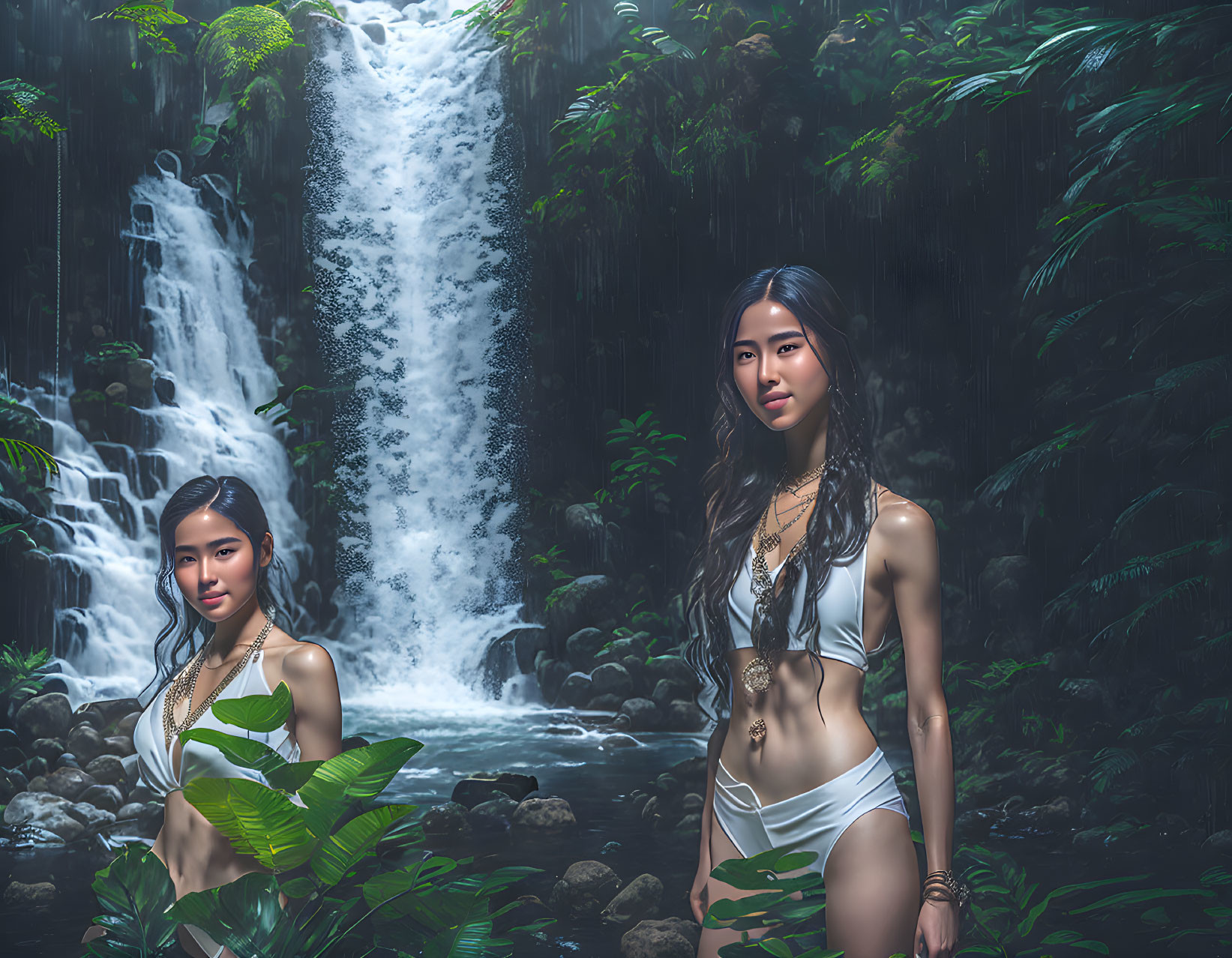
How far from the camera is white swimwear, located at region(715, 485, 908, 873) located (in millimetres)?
1520

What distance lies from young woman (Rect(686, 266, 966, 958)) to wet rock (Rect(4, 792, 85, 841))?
14.8 ft

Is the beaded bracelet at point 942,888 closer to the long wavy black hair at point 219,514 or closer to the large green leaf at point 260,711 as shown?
the large green leaf at point 260,711

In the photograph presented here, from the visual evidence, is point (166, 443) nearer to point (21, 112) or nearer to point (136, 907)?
point (21, 112)

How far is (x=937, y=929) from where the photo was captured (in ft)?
4.63

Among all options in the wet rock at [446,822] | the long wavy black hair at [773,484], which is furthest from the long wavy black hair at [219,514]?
the wet rock at [446,822]

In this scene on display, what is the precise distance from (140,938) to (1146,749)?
4286mm

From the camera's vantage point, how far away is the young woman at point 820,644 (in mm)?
1481

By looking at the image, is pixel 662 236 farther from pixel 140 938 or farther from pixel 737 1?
pixel 140 938

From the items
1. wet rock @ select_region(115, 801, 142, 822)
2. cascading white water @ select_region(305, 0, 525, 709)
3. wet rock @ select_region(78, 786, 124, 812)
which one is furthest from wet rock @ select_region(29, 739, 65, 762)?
cascading white water @ select_region(305, 0, 525, 709)

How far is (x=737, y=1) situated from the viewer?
6660 millimetres

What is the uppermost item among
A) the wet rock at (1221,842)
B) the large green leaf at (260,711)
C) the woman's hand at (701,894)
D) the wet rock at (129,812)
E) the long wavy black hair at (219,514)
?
the long wavy black hair at (219,514)

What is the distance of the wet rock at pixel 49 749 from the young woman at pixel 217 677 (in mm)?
4476

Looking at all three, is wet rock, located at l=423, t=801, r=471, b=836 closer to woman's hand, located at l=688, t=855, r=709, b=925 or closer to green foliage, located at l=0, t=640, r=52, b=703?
green foliage, located at l=0, t=640, r=52, b=703

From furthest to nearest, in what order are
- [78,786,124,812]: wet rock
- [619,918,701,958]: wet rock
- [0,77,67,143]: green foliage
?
[0,77,67,143]: green foliage → [78,786,124,812]: wet rock → [619,918,701,958]: wet rock
